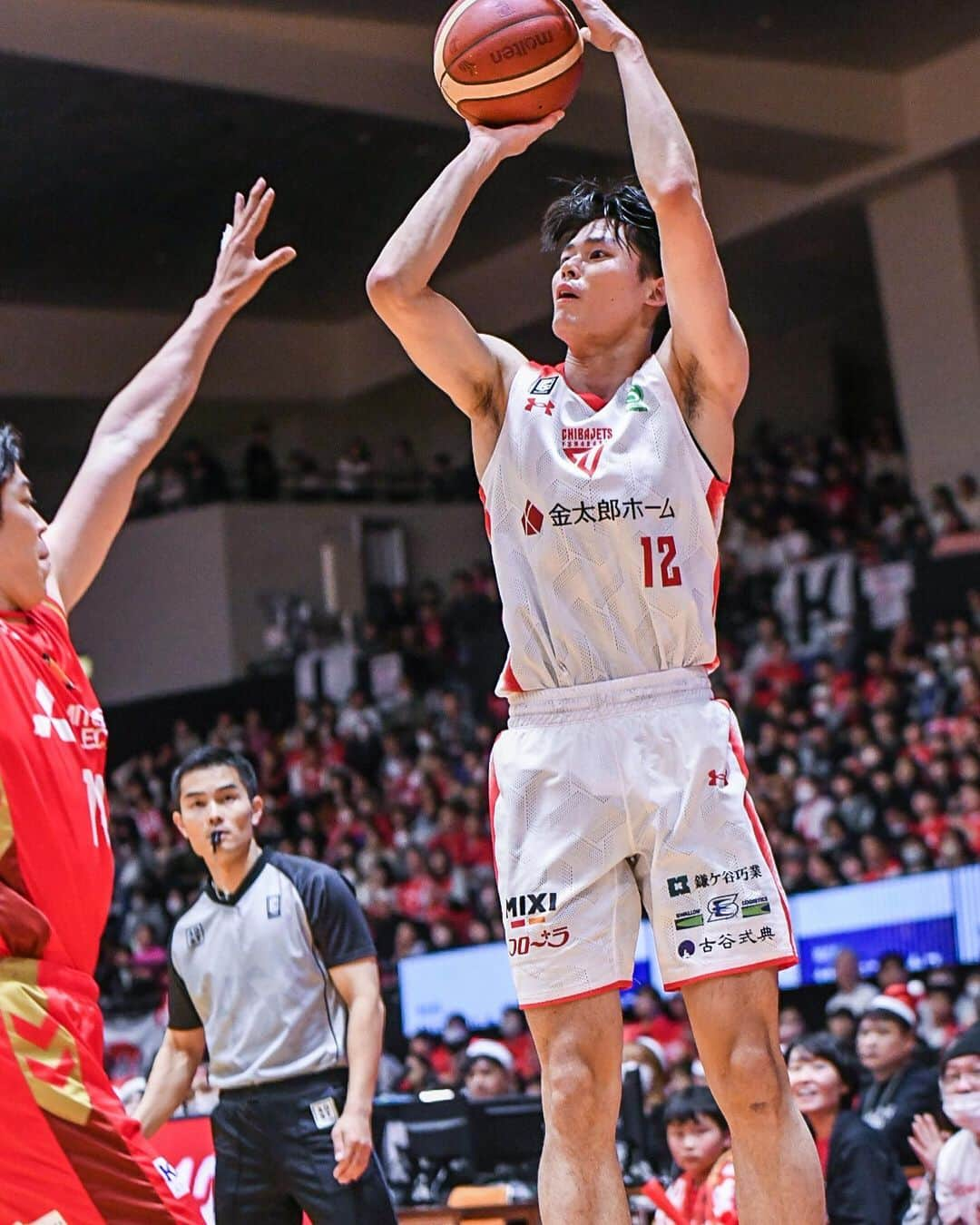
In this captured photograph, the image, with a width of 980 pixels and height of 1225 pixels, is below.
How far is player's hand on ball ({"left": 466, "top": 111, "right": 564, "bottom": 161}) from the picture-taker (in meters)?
4.45

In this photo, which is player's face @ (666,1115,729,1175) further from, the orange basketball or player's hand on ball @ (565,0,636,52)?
player's hand on ball @ (565,0,636,52)

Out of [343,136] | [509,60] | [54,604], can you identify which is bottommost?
[54,604]

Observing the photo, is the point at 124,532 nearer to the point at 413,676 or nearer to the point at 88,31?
the point at 413,676

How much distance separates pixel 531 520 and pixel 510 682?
374 millimetres

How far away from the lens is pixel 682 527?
4258 millimetres

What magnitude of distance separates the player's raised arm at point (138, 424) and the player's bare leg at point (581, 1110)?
1.37 meters

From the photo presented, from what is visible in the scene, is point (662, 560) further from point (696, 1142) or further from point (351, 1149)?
point (696, 1142)

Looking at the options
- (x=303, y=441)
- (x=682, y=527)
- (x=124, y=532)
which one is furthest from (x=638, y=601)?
(x=303, y=441)

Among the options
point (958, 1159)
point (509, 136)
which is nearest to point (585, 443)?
point (509, 136)

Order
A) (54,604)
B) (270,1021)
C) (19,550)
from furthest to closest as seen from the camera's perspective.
Result: 1. (270,1021)
2. (54,604)
3. (19,550)

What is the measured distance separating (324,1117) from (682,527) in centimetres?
260

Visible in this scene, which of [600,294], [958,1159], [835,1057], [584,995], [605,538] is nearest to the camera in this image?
[584,995]

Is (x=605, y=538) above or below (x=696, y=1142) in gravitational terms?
above

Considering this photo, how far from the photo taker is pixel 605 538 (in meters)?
4.22
